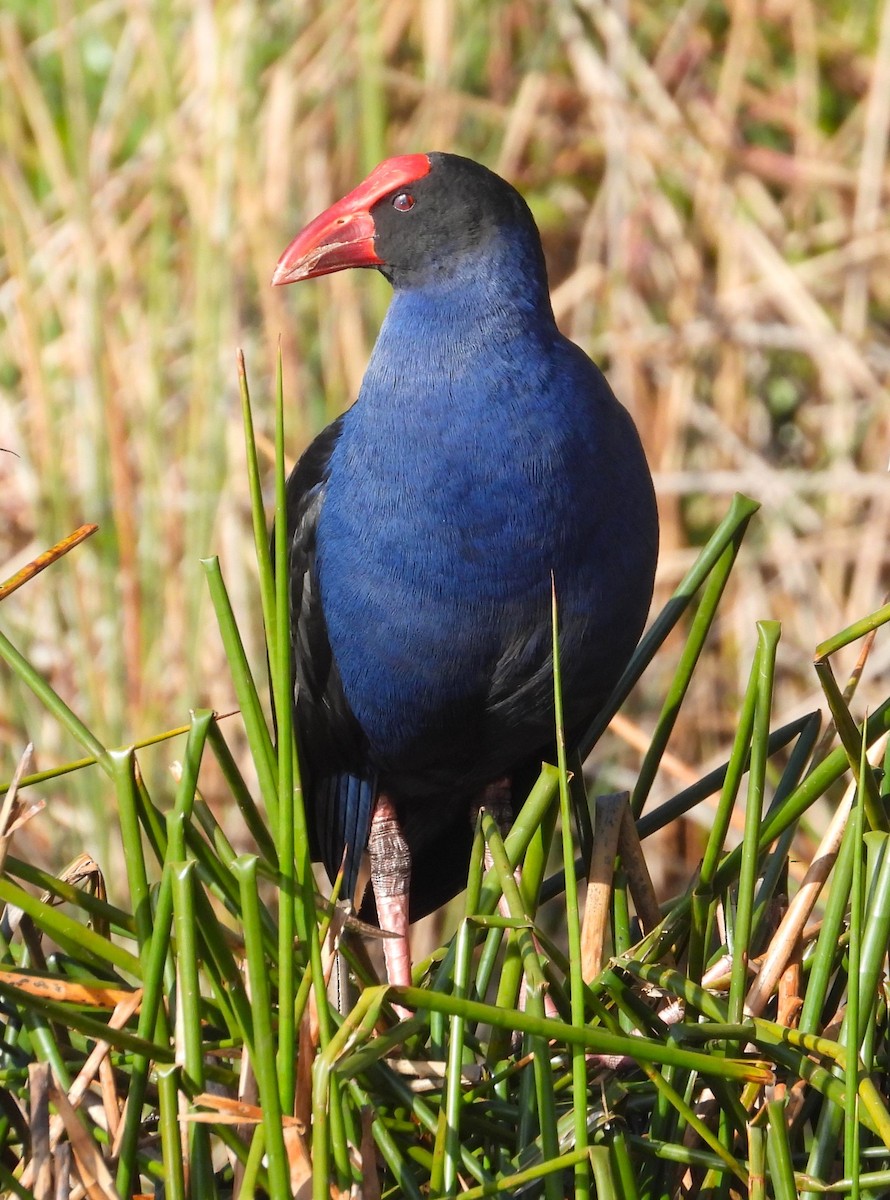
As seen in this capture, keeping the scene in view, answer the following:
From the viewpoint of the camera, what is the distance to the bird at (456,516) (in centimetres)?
148

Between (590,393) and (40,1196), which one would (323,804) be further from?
(40,1196)

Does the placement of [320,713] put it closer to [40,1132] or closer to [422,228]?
[422,228]

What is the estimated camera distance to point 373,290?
8.93ft

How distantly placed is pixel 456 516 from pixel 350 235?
443 millimetres

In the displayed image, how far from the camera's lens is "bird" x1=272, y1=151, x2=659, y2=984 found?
1.48 metres

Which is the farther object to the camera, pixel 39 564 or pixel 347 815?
pixel 347 815

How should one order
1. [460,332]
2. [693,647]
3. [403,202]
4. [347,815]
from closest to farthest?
[693,647] < [460,332] < [403,202] < [347,815]

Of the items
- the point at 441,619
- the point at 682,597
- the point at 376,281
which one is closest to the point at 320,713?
the point at 441,619

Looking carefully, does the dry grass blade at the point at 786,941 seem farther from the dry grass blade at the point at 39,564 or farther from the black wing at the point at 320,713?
the black wing at the point at 320,713

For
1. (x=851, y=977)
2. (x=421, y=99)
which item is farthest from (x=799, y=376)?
(x=851, y=977)

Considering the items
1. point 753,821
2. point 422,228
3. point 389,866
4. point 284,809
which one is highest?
point 422,228

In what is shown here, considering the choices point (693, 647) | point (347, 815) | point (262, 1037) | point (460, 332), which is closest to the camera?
point (262, 1037)

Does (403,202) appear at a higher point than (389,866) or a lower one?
higher

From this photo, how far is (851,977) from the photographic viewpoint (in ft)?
2.88
